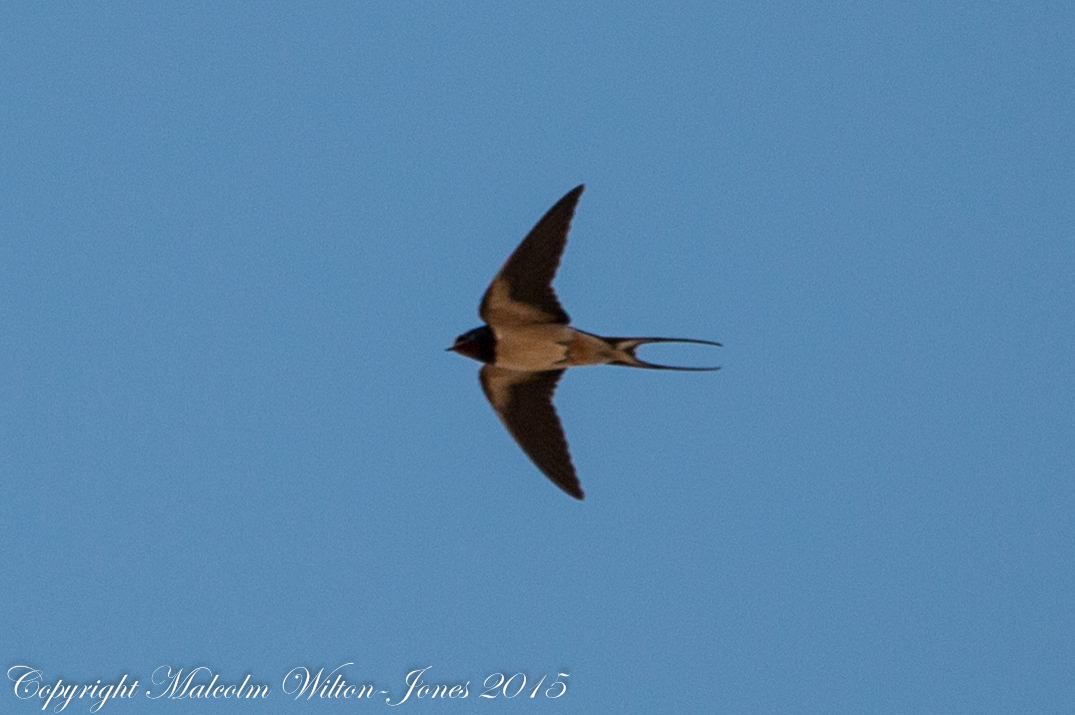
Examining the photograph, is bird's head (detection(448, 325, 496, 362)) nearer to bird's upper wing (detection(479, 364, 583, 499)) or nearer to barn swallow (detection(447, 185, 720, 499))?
barn swallow (detection(447, 185, 720, 499))

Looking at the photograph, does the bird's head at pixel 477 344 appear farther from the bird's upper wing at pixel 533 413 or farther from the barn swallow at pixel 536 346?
the bird's upper wing at pixel 533 413

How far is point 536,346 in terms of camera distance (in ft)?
25.0

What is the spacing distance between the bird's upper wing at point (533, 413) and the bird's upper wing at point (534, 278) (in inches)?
17.6

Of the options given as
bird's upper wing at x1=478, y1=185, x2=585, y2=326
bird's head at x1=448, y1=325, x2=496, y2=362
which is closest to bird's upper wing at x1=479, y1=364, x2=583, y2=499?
bird's head at x1=448, y1=325, x2=496, y2=362

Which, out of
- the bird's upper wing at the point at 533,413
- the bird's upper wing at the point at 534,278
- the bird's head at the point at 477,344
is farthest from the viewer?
the bird's upper wing at the point at 533,413

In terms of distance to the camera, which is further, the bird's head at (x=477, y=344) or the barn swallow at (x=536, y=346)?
the bird's head at (x=477, y=344)

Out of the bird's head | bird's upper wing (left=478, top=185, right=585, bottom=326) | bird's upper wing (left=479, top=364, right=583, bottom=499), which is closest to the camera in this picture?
bird's upper wing (left=478, top=185, right=585, bottom=326)

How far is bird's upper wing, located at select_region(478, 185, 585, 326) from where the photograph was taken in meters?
7.25

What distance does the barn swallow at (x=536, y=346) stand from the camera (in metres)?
7.30

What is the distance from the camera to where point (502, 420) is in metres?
7.99

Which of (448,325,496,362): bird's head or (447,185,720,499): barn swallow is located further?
(448,325,496,362): bird's head

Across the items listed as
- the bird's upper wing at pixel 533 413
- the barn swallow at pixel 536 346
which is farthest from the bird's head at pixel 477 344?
the bird's upper wing at pixel 533 413

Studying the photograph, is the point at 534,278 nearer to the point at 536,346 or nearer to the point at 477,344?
the point at 536,346

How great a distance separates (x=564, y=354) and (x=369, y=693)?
5.99ft
